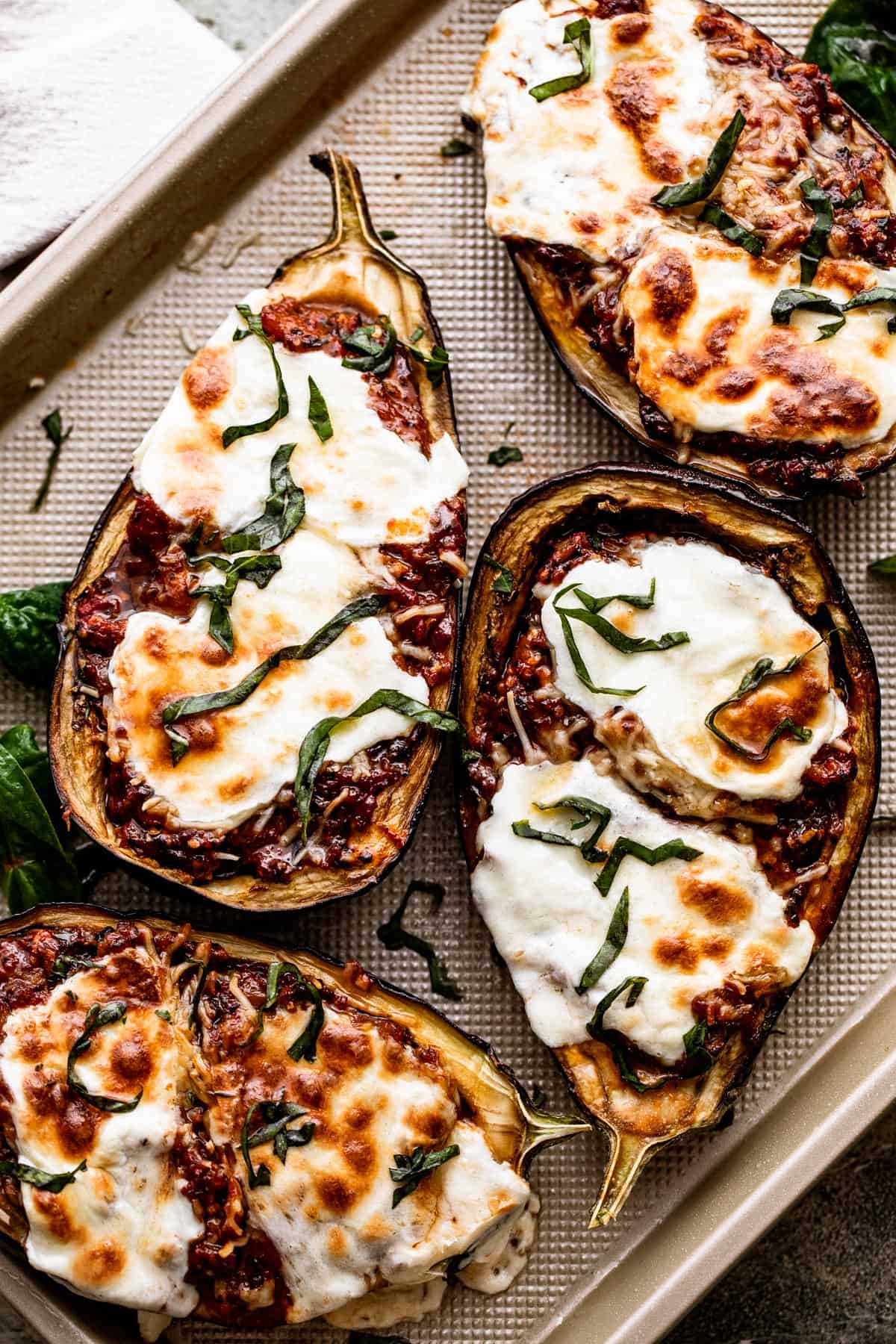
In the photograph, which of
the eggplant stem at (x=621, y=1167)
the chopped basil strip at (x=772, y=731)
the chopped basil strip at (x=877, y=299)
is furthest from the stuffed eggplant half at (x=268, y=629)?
the chopped basil strip at (x=877, y=299)

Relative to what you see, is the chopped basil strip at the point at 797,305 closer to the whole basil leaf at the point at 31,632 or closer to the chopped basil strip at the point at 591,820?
the chopped basil strip at the point at 591,820

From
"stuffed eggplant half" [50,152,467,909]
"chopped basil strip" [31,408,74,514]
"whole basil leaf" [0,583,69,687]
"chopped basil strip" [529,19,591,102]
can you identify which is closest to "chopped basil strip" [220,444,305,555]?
"stuffed eggplant half" [50,152,467,909]

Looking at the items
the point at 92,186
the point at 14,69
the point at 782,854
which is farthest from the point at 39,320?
the point at 782,854

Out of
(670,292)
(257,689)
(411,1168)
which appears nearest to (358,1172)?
(411,1168)

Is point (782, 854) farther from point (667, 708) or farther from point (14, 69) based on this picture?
point (14, 69)

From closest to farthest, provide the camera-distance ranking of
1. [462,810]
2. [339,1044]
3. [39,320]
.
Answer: [339,1044] → [462,810] → [39,320]

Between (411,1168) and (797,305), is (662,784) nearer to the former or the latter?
(411,1168)
